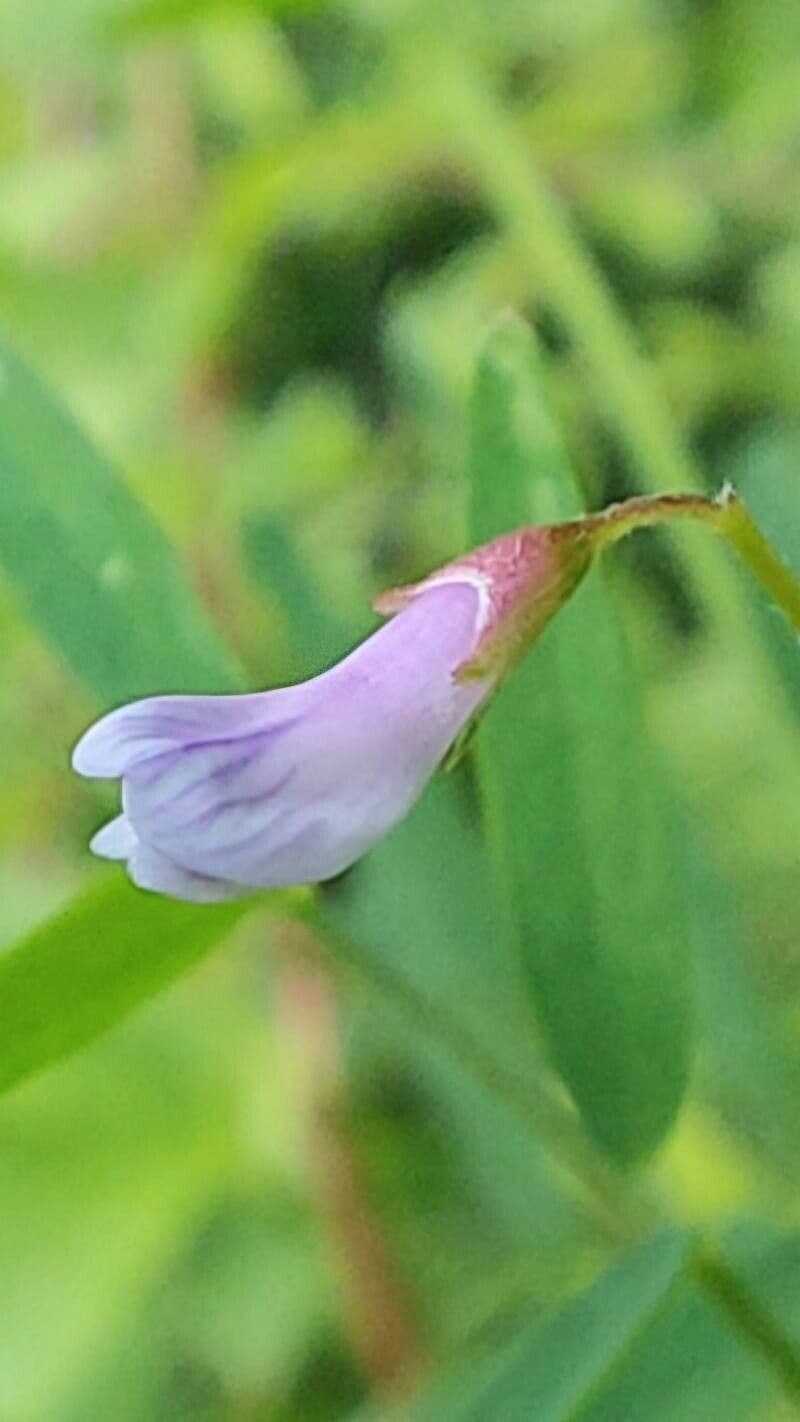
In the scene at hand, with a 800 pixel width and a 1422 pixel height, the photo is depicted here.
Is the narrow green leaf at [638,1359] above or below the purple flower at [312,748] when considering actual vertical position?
below

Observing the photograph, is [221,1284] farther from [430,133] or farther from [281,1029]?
[430,133]

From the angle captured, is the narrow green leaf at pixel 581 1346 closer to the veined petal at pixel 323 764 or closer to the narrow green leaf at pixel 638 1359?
the narrow green leaf at pixel 638 1359

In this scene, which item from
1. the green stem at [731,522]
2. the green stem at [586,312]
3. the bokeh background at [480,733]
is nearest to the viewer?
the green stem at [731,522]

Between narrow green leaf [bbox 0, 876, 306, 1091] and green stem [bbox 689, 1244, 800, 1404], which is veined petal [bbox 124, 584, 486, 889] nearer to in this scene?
narrow green leaf [bbox 0, 876, 306, 1091]

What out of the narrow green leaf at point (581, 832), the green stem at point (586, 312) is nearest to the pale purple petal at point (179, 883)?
the narrow green leaf at point (581, 832)

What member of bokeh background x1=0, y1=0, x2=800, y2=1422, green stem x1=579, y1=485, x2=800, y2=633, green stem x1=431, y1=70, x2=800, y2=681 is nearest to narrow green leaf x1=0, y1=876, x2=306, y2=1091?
bokeh background x1=0, y1=0, x2=800, y2=1422

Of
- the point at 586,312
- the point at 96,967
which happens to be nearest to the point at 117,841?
the point at 96,967

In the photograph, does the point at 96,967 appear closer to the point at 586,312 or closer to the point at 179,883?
the point at 179,883
